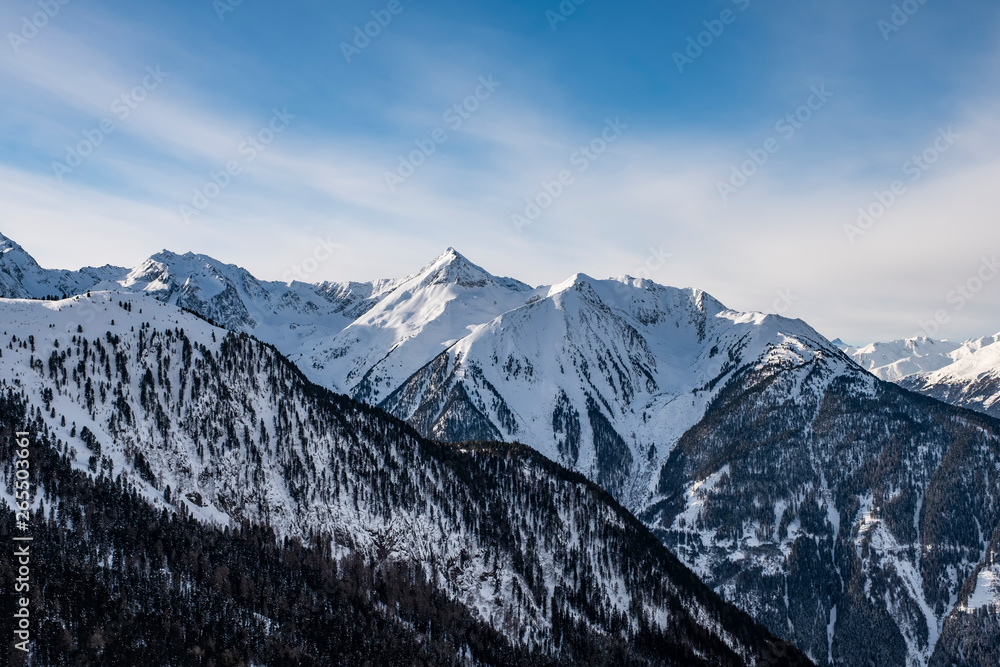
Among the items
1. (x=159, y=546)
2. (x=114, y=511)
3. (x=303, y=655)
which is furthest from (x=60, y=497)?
(x=303, y=655)

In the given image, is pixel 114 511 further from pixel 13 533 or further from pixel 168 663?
pixel 168 663

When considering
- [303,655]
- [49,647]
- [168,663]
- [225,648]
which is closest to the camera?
[49,647]

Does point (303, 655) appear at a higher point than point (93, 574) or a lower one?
lower

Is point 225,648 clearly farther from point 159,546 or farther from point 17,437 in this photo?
point 17,437

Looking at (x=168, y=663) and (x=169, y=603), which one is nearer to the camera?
(x=168, y=663)

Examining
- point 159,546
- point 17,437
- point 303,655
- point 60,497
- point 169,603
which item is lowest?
point 303,655

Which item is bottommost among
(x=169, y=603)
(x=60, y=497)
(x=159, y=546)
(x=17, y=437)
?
(x=169, y=603)

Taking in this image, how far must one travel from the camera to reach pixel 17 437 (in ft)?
651

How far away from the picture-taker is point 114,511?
19950cm

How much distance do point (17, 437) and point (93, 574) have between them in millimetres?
49030

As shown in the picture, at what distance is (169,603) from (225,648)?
60.1ft

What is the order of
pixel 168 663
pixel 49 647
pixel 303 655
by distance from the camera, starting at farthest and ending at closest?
pixel 303 655 < pixel 168 663 < pixel 49 647

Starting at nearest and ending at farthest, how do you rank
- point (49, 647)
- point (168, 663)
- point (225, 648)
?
1. point (49, 647)
2. point (168, 663)
3. point (225, 648)

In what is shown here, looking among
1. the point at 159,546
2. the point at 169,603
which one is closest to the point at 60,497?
the point at 159,546
